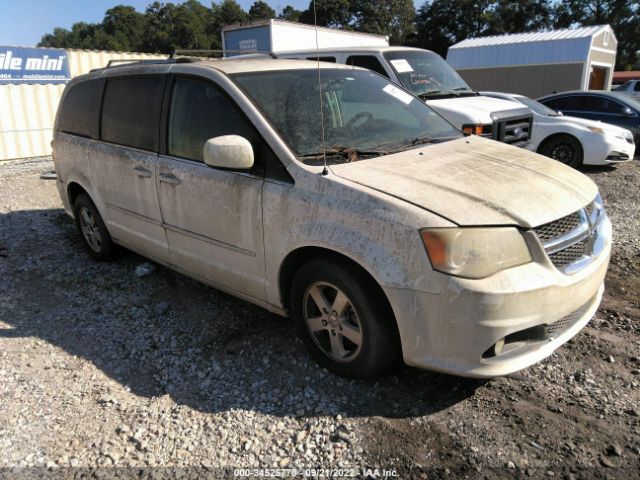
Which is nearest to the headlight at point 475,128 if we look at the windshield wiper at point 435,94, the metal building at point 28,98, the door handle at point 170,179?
the windshield wiper at point 435,94

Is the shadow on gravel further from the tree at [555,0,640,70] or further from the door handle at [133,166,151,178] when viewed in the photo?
the tree at [555,0,640,70]

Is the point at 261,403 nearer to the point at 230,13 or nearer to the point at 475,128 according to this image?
the point at 475,128

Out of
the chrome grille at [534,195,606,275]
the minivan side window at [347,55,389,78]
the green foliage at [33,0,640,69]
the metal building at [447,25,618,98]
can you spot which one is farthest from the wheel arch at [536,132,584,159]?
the green foliage at [33,0,640,69]

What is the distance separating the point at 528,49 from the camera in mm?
25672

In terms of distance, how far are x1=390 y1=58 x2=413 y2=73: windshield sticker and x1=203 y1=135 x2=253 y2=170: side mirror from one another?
16.0 ft

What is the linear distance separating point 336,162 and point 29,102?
12295 mm

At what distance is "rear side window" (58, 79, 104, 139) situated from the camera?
4.75 meters

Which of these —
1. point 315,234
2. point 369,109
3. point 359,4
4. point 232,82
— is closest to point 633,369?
point 315,234

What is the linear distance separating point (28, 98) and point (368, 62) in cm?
931

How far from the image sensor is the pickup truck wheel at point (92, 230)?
4953 millimetres

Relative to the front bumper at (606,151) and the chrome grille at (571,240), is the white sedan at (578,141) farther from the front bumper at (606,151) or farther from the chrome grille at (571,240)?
the chrome grille at (571,240)

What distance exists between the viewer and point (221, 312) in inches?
161

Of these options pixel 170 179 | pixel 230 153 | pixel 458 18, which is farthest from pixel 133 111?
pixel 458 18

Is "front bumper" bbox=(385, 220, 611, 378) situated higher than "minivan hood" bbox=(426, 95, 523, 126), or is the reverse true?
"minivan hood" bbox=(426, 95, 523, 126)
